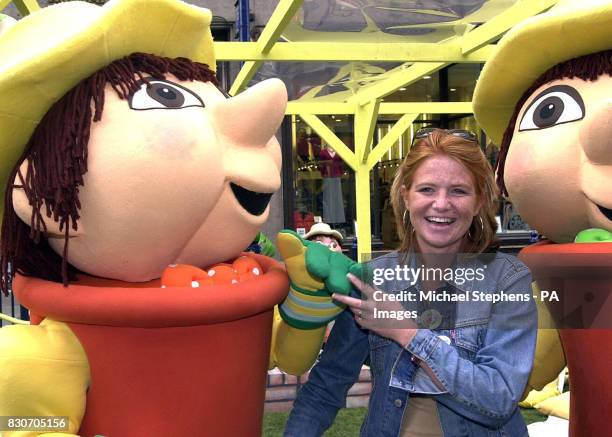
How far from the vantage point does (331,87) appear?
5.53 meters

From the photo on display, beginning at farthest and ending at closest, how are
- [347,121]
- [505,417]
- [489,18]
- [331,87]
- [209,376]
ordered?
1. [347,121]
2. [331,87]
3. [489,18]
4. [209,376]
5. [505,417]

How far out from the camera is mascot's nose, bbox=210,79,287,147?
1.74 meters

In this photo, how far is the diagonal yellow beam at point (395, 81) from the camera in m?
4.58

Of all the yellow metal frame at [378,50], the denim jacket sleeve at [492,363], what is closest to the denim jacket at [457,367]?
the denim jacket sleeve at [492,363]

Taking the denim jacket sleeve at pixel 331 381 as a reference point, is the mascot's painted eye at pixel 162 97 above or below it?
above

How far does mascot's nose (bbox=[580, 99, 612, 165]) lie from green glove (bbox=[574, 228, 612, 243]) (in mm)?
182

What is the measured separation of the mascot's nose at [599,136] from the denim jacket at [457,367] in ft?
1.19

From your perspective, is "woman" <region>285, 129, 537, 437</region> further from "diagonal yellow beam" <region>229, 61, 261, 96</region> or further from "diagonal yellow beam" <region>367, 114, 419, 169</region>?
"diagonal yellow beam" <region>367, 114, 419, 169</region>

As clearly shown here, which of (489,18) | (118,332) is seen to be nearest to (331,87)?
(489,18)

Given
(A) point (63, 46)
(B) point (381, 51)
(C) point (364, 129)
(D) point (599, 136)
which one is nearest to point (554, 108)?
(D) point (599, 136)

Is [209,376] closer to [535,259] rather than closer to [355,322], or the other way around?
[355,322]

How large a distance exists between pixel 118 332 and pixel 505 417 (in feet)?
3.05

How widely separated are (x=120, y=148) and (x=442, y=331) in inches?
34.8

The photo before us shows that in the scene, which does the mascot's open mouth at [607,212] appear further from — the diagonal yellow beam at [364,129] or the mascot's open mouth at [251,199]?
the diagonal yellow beam at [364,129]
